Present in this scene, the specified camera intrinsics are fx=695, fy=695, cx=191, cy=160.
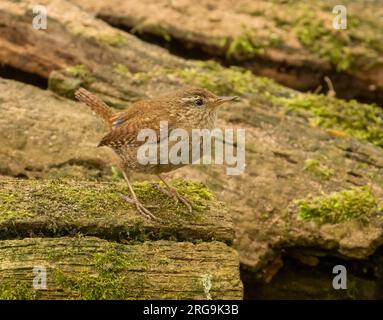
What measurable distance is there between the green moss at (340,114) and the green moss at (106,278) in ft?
10.2

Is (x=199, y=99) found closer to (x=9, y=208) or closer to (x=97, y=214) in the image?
(x=97, y=214)

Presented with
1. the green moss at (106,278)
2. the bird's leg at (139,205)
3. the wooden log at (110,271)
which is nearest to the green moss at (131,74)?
the bird's leg at (139,205)

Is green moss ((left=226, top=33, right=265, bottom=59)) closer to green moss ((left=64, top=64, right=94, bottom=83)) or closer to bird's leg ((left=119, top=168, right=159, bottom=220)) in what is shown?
green moss ((left=64, top=64, right=94, bottom=83))

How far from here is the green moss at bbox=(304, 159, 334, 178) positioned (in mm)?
5709

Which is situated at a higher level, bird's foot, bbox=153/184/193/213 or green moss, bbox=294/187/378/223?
bird's foot, bbox=153/184/193/213

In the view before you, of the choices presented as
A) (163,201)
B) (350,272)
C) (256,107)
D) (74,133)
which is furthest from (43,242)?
(256,107)

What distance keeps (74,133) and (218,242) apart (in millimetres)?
2078

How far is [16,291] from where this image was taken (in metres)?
3.62

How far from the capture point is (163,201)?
4.55 metres

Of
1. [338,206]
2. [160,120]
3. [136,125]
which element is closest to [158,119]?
[160,120]

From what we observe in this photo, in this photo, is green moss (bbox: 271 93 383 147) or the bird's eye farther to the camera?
green moss (bbox: 271 93 383 147)

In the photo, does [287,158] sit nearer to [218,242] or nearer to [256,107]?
[256,107]

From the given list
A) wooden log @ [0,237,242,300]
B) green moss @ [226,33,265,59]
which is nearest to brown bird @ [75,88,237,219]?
wooden log @ [0,237,242,300]

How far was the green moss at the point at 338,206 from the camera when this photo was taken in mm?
5270
